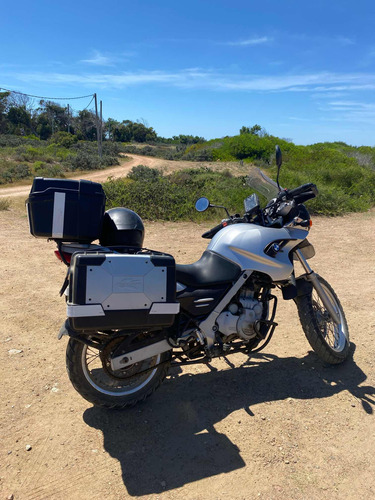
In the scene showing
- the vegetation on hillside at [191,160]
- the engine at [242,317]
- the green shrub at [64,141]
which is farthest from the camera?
the green shrub at [64,141]

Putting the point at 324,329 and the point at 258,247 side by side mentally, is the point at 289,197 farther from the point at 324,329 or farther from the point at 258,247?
the point at 324,329

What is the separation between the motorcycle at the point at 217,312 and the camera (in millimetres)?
2635

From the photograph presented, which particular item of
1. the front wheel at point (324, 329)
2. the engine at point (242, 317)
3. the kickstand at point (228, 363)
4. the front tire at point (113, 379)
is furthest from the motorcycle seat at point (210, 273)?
the kickstand at point (228, 363)

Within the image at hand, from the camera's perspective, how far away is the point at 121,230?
2764 millimetres

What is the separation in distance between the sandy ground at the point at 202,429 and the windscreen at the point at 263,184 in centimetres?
141

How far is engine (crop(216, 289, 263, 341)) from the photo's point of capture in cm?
292

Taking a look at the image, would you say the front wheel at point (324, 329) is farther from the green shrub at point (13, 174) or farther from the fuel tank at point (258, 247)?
the green shrub at point (13, 174)

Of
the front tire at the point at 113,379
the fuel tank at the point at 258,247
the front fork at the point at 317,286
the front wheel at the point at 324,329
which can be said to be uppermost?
the fuel tank at the point at 258,247

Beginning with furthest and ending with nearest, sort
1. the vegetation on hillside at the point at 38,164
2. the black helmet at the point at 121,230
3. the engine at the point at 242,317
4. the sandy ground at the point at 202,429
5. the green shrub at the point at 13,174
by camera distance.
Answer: the vegetation on hillside at the point at 38,164 → the green shrub at the point at 13,174 → the engine at the point at 242,317 → the black helmet at the point at 121,230 → the sandy ground at the point at 202,429

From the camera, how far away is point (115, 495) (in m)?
2.17

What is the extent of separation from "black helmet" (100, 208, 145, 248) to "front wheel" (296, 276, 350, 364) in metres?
1.46

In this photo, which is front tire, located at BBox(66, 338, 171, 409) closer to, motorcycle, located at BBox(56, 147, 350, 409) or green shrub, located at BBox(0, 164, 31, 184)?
motorcycle, located at BBox(56, 147, 350, 409)

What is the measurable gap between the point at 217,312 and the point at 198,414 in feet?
2.32

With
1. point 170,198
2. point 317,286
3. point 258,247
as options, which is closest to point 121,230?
point 258,247
